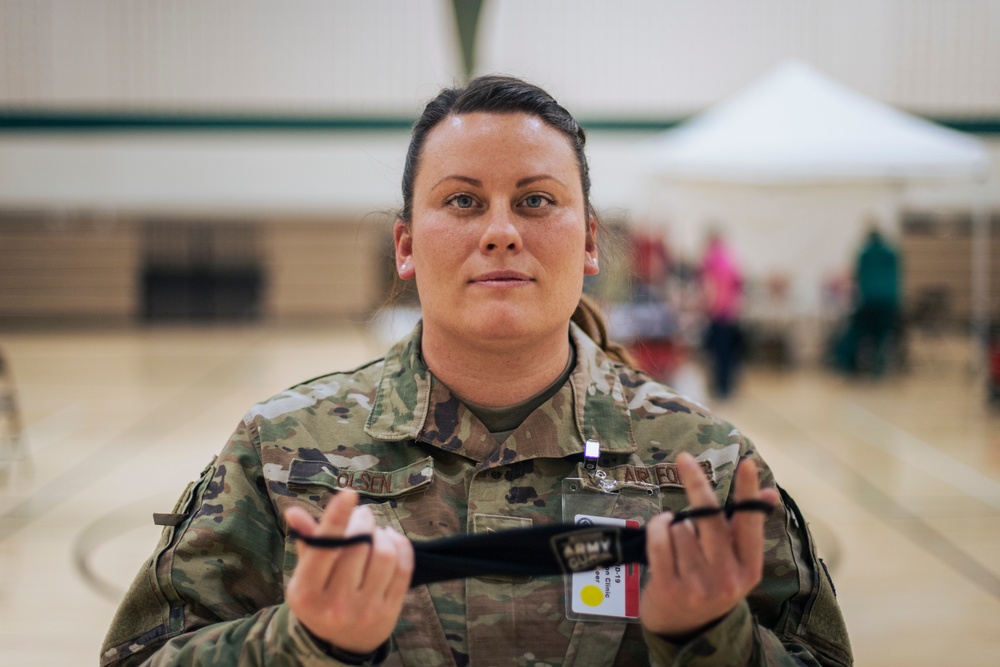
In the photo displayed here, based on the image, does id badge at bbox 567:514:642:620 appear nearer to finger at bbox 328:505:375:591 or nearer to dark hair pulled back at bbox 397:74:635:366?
finger at bbox 328:505:375:591

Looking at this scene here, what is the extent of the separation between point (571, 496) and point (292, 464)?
0.47 metres

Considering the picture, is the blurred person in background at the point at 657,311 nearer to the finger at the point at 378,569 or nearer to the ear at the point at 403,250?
the ear at the point at 403,250

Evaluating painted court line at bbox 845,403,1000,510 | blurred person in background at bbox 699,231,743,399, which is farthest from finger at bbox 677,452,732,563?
blurred person in background at bbox 699,231,743,399

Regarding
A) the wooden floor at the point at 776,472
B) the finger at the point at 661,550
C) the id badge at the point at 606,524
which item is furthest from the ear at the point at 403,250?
the wooden floor at the point at 776,472

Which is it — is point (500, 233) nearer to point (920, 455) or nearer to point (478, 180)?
point (478, 180)

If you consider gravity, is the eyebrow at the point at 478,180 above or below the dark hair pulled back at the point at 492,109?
below

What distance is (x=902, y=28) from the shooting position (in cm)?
1723

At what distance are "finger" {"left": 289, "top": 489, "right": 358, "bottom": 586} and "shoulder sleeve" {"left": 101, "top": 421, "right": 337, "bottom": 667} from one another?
0.26m

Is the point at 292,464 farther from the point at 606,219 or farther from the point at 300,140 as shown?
the point at 300,140

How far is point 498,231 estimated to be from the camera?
5.11ft

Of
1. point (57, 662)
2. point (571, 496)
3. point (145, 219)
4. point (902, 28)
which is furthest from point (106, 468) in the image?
point (902, 28)

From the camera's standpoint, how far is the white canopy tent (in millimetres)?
8820

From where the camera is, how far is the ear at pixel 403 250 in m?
1.77

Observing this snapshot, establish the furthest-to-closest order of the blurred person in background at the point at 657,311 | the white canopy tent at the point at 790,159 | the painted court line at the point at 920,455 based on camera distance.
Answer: the blurred person in background at the point at 657,311 < the white canopy tent at the point at 790,159 < the painted court line at the point at 920,455
